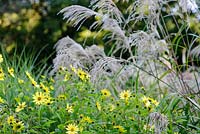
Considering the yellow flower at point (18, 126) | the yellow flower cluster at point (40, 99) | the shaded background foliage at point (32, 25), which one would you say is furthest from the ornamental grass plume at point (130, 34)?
the shaded background foliage at point (32, 25)

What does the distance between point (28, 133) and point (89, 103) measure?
0.47m

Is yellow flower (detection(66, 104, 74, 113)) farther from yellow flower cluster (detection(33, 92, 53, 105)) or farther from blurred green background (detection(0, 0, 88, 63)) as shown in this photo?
blurred green background (detection(0, 0, 88, 63))

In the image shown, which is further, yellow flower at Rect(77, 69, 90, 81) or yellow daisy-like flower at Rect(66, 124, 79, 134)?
yellow flower at Rect(77, 69, 90, 81)

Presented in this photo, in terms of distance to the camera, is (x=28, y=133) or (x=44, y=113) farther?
(x=44, y=113)

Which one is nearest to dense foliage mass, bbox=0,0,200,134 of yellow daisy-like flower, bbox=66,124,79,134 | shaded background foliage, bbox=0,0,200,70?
yellow daisy-like flower, bbox=66,124,79,134

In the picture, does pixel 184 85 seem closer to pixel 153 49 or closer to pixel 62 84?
pixel 153 49

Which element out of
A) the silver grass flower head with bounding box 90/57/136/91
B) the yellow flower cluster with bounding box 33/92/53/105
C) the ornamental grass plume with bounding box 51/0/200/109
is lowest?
the silver grass flower head with bounding box 90/57/136/91

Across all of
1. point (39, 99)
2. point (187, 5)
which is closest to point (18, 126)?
point (39, 99)

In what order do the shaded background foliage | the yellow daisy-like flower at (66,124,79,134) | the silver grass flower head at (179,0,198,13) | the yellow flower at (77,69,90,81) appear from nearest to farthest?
1. the yellow daisy-like flower at (66,124,79,134)
2. the silver grass flower head at (179,0,198,13)
3. the yellow flower at (77,69,90,81)
4. the shaded background foliage

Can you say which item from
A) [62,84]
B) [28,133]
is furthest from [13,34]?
[28,133]

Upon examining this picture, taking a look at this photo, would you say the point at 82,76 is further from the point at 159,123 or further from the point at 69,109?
the point at 159,123

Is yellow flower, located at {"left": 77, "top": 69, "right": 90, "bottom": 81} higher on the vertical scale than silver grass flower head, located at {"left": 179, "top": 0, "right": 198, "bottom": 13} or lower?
lower

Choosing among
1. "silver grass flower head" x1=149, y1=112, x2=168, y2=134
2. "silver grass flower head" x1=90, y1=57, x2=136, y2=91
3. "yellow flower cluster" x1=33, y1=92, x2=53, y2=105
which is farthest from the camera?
"silver grass flower head" x1=90, y1=57, x2=136, y2=91

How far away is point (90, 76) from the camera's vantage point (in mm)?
2771
